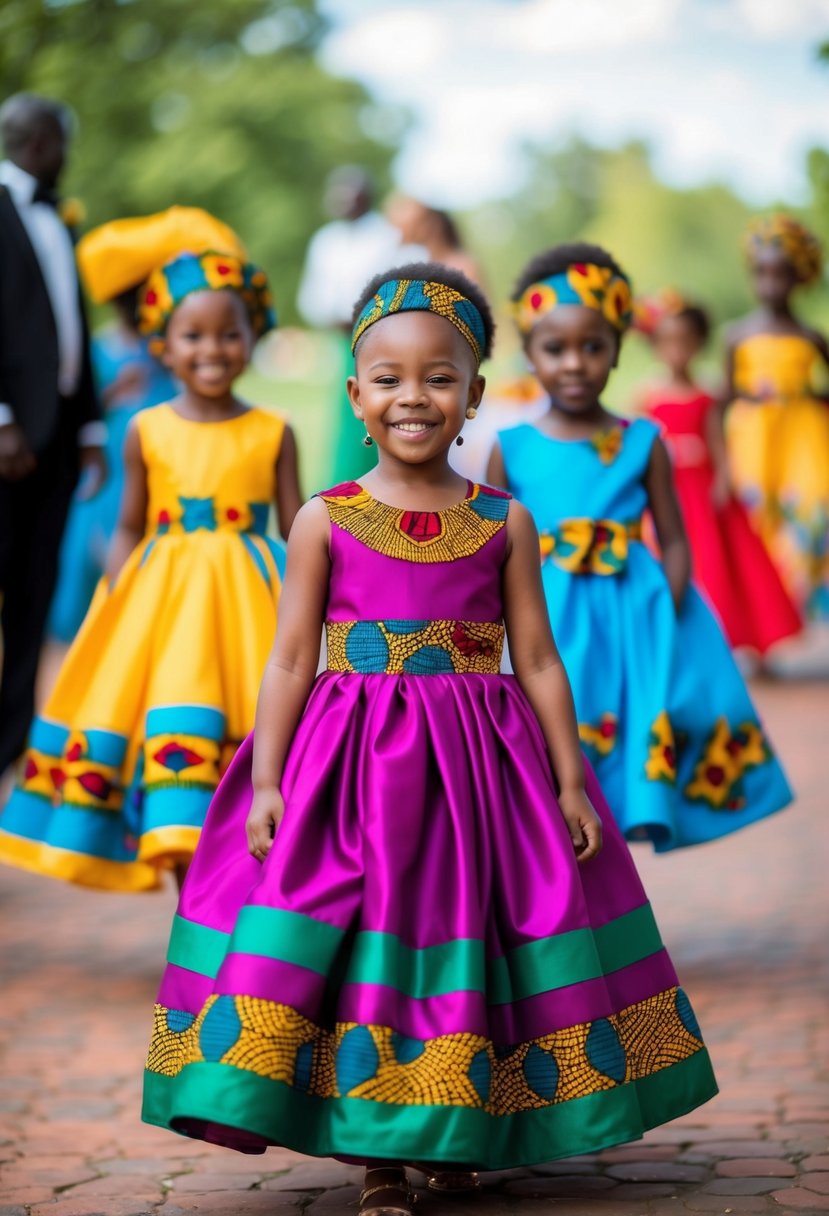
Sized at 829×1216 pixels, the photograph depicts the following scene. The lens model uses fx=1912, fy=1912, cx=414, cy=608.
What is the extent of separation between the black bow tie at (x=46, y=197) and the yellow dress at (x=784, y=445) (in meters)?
5.57

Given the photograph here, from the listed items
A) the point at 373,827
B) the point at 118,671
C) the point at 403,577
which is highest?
the point at 118,671

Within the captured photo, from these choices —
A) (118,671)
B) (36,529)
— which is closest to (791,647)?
(36,529)

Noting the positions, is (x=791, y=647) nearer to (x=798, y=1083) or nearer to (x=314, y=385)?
(x=798, y=1083)

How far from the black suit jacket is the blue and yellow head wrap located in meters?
1.01

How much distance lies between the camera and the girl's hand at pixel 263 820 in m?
3.38

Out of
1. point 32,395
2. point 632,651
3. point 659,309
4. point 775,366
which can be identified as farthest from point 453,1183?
point 659,309

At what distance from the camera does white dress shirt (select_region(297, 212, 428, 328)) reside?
1061 cm

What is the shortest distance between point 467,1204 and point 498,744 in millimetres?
851

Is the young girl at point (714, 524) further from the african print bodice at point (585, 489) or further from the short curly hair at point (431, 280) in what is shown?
the short curly hair at point (431, 280)

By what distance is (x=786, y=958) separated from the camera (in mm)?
5535

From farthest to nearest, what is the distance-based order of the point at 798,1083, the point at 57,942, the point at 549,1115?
the point at 57,942 → the point at 798,1083 → the point at 549,1115

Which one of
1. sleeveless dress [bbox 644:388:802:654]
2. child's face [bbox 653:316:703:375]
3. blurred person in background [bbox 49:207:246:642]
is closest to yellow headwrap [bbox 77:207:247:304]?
blurred person in background [bbox 49:207:246:642]

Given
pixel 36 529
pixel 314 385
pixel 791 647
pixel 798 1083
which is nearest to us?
pixel 798 1083

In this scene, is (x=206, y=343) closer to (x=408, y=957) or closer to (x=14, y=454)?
(x=14, y=454)
